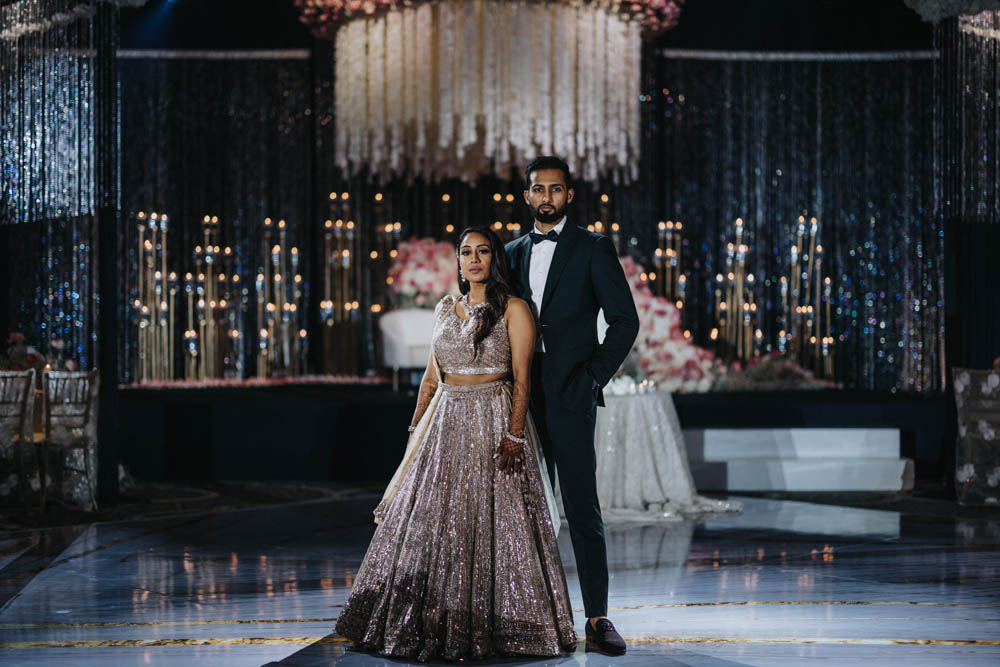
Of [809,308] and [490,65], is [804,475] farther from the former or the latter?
[809,308]

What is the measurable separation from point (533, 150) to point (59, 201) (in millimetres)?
3625

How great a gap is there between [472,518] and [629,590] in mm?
1152

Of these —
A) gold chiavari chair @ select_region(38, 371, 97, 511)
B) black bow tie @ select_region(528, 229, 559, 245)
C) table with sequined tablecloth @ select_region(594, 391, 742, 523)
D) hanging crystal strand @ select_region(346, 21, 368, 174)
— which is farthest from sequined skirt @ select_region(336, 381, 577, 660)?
hanging crystal strand @ select_region(346, 21, 368, 174)

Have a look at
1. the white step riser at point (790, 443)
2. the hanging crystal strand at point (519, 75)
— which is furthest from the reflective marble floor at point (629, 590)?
the hanging crystal strand at point (519, 75)

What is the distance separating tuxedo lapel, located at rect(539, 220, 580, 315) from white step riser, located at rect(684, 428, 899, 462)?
13.4 feet

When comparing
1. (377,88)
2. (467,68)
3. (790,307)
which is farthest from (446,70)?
(790,307)

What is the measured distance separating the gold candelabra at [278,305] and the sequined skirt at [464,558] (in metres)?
7.80

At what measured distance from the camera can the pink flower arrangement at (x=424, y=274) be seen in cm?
970

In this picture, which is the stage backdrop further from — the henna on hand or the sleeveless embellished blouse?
the henna on hand

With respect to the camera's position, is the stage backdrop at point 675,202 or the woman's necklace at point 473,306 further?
the stage backdrop at point 675,202

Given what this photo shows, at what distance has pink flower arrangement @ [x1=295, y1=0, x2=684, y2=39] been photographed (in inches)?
319

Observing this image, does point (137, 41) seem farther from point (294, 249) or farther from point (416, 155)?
point (416, 155)

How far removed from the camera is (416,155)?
9.12 m

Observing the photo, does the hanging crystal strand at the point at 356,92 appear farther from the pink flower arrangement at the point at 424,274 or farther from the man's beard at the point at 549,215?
the man's beard at the point at 549,215
